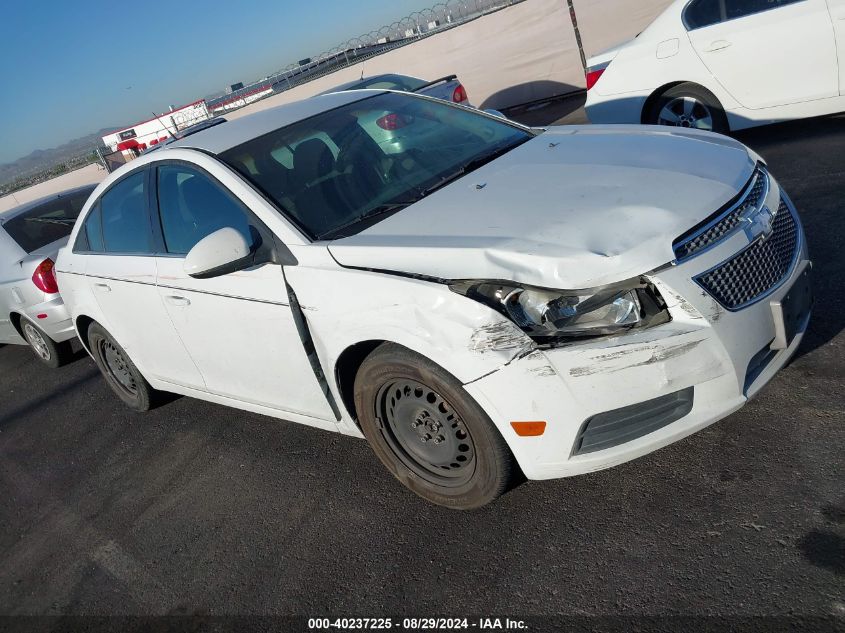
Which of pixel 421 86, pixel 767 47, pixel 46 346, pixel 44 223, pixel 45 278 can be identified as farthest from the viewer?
pixel 421 86

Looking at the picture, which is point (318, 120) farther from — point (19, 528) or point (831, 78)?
point (831, 78)

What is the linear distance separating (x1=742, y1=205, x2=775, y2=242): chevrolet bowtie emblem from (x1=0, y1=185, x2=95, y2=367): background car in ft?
19.3

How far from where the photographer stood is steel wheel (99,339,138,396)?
5238 mm

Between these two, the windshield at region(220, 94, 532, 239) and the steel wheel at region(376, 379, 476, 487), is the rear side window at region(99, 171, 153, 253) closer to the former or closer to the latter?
the windshield at region(220, 94, 532, 239)

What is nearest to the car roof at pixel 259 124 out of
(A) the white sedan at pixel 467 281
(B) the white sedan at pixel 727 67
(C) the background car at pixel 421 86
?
(A) the white sedan at pixel 467 281

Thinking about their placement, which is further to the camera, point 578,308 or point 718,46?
point 718,46

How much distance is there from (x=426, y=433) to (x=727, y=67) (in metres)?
4.94

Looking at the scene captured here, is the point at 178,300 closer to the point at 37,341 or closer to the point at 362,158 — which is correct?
the point at 362,158

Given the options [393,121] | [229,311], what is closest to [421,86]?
[393,121]

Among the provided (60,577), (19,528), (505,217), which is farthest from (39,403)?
(505,217)

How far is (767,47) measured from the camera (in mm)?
6035

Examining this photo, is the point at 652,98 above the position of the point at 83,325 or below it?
below

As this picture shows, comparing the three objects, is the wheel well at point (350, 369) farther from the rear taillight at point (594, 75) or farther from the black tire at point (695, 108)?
the rear taillight at point (594, 75)

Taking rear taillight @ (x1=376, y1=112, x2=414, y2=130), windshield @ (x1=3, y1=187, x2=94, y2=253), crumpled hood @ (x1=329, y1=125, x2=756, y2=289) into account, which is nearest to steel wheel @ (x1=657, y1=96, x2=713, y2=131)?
crumpled hood @ (x1=329, y1=125, x2=756, y2=289)
